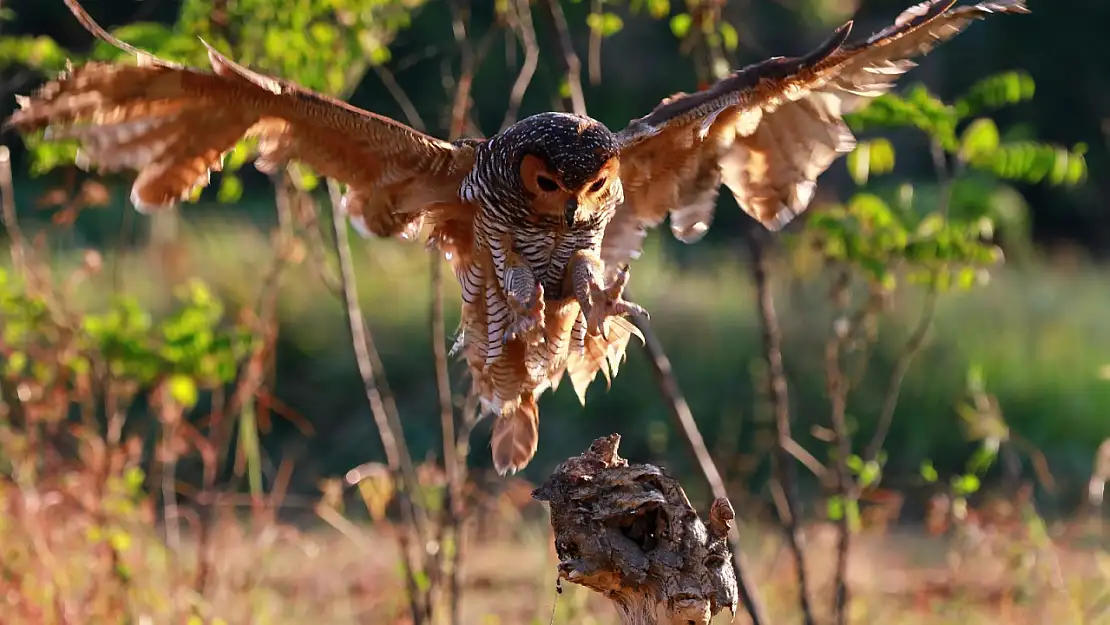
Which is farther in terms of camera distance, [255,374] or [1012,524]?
[1012,524]

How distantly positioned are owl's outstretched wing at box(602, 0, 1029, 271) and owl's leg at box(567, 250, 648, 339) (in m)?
0.33

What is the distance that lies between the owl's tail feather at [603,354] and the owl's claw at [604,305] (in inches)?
4.7

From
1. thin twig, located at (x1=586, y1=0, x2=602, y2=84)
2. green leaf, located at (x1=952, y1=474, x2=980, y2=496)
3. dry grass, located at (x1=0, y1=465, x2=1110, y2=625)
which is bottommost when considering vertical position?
dry grass, located at (x1=0, y1=465, x2=1110, y2=625)

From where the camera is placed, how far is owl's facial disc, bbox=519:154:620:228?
3377 millimetres

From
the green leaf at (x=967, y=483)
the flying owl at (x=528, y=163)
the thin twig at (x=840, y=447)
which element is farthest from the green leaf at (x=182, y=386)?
the green leaf at (x=967, y=483)

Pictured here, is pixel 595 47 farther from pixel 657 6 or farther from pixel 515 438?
pixel 515 438

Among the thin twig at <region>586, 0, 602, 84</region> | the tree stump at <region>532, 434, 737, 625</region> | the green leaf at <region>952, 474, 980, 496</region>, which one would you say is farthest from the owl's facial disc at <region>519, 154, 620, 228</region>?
the green leaf at <region>952, 474, 980, 496</region>

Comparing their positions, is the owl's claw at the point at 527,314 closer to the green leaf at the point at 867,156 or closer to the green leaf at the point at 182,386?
the green leaf at the point at 867,156

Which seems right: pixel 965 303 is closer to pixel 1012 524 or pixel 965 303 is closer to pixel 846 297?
pixel 1012 524

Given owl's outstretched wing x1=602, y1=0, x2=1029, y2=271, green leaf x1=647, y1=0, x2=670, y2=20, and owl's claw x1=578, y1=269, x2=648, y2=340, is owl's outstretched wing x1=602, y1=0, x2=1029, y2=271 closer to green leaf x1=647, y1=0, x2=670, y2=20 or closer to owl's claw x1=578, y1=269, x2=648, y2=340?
owl's claw x1=578, y1=269, x2=648, y2=340

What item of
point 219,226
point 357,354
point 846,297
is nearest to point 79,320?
point 357,354

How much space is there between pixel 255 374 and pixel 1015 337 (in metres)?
9.25

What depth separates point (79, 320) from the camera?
195 inches

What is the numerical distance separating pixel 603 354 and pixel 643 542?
1035 mm
